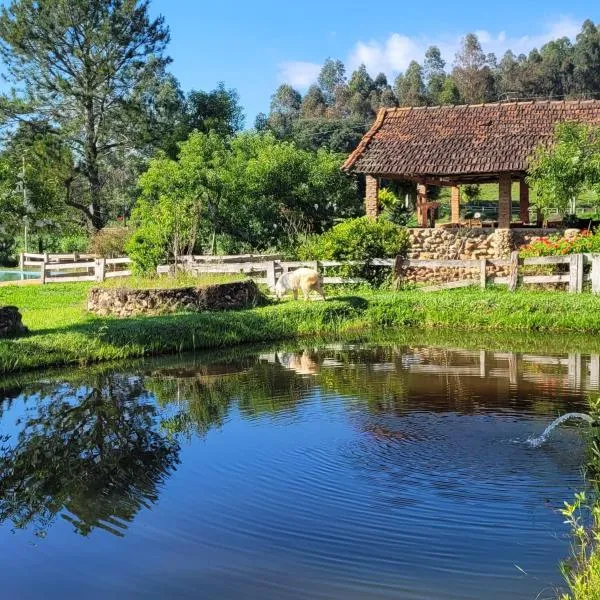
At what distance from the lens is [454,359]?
16.3 metres

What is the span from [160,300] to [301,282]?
3719 mm

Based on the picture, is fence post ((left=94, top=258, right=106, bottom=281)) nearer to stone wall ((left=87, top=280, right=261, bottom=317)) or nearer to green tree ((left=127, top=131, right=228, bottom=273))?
green tree ((left=127, top=131, right=228, bottom=273))

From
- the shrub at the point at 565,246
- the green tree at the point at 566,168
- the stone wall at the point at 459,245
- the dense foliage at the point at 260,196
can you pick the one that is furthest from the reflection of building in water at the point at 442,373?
the dense foliage at the point at 260,196

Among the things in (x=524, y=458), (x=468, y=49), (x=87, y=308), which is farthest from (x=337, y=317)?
(x=468, y=49)

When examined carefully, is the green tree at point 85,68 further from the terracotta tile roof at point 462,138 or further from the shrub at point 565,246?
the shrub at point 565,246

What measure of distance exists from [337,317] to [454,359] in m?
5.14

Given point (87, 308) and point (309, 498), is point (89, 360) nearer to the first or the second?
point (87, 308)

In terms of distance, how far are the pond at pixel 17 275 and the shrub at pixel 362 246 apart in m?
Result: 15.5

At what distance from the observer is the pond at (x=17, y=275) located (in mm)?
36031

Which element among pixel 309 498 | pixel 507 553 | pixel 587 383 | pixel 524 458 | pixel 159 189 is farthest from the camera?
pixel 159 189

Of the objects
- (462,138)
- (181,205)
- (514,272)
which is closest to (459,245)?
(462,138)

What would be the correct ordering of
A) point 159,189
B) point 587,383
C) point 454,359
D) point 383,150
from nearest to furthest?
point 587,383 → point 454,359 → point 383,150 → point 159,189

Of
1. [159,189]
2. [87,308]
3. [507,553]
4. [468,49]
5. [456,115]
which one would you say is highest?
[468,49]

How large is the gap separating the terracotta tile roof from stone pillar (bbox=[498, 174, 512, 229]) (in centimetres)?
87
